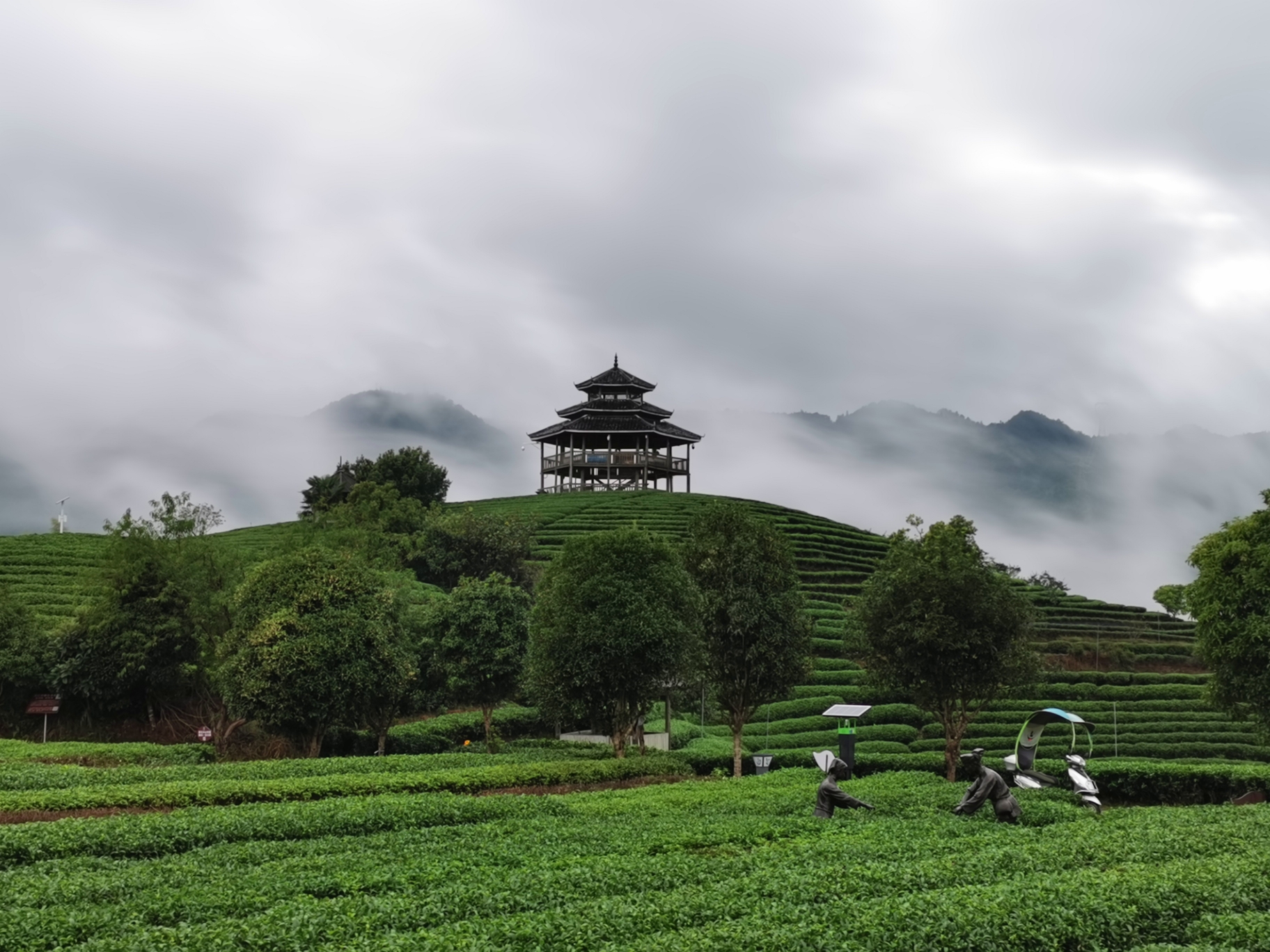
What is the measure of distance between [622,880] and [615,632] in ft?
62.5

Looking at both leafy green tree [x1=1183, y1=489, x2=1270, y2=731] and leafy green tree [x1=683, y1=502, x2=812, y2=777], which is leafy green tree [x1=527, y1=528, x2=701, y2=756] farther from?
leafy green tree [x1=1183, y1=489, x2=1270, y2=731]

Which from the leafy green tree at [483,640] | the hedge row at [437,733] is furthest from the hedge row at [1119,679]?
the leafy green tree at [483,640]

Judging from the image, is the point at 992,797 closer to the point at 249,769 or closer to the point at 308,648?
the point at 249,769

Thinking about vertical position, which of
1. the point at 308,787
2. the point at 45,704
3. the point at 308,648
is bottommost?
the point at 308,787

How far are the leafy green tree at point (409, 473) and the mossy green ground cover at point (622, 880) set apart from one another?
269ft

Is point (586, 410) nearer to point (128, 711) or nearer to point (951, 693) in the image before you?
point (128, 711)

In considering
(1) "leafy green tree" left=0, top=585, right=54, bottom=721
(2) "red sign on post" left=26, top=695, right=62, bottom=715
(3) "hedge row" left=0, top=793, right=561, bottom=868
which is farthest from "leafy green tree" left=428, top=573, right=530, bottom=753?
(3) "hedge row" left=0, top=793, right=561, bottom=868

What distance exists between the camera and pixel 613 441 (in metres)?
112

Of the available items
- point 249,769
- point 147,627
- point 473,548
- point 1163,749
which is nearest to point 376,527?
point 473,548

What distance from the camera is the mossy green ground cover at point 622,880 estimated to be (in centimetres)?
1033

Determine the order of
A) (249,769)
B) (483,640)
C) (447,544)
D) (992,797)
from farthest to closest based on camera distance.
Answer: (447,544) → (483,640) → (249,769) → (992,797)

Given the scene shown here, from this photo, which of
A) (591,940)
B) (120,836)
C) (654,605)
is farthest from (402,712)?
(591,940)

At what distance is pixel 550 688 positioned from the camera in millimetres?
33156

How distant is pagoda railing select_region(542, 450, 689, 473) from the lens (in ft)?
359
